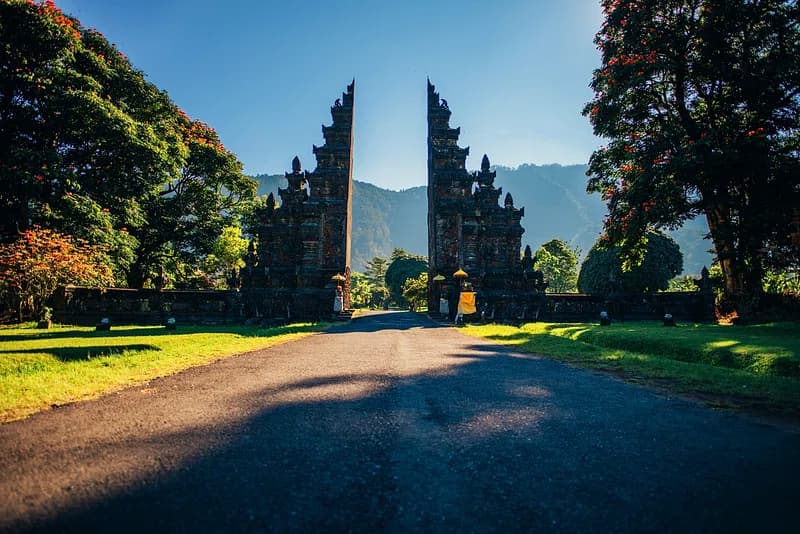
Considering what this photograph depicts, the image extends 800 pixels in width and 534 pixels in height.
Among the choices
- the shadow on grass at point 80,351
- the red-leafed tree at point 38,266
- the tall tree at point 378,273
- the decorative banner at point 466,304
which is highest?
the tall tree at point 378,273

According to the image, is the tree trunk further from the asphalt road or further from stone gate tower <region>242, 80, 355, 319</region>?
stone gate tower <region>242, 80, 355, 319</region>

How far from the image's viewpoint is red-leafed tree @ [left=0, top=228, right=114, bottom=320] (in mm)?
12766

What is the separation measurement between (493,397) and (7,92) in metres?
25.0

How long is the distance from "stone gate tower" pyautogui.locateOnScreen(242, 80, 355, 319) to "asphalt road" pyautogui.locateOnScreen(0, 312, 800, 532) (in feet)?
61.4

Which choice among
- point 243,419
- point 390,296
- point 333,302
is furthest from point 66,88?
point 390,296

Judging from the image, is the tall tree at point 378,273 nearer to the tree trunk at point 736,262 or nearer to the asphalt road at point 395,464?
the tree trunk at point 736,262

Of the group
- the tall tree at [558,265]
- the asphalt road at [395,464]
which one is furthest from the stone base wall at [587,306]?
the tall tree at [558,265]

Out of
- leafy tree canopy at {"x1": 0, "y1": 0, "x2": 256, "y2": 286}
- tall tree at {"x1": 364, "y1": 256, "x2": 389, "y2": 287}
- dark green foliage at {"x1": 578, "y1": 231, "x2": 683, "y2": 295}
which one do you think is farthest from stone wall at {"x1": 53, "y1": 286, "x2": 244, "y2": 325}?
tall tree at {"x1": 364, "y1": 256, "x2": 389, "y2": 287}

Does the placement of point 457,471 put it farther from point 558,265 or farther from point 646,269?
point 558,265

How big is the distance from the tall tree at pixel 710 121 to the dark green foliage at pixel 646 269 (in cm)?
1396

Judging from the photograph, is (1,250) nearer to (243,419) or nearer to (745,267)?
(243,419)

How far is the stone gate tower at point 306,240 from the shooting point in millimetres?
22812

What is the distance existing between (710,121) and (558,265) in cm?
4618

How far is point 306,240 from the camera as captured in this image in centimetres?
2906
